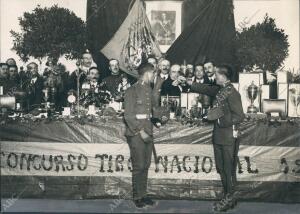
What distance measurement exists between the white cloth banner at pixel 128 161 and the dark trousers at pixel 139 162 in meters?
0.38

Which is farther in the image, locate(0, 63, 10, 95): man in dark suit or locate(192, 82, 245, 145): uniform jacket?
locate(0, 63, 10, 95): man in dark suit

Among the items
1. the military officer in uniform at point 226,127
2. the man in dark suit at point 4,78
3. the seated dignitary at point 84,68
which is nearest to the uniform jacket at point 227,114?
the military officer in uniform at point 226,127

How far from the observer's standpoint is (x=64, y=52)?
29.6 ft

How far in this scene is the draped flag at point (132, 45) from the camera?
9.58 meters

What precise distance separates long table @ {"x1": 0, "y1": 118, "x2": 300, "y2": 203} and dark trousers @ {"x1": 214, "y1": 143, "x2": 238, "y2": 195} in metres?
0.31

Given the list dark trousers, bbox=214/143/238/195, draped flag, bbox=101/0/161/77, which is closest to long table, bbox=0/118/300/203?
dark trousers, bbox=214/143/238/195

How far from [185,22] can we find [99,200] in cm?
502

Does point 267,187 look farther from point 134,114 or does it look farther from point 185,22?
point 185,22

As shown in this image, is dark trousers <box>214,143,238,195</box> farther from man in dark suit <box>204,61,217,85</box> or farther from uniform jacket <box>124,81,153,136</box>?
man in dark suit <box>204,61,217,85</box>

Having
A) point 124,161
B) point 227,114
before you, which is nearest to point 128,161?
point 124,161

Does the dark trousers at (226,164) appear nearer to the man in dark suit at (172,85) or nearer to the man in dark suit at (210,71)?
the man in dark suit at (172,85)

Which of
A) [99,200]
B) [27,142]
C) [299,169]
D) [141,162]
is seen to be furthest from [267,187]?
[27,142]

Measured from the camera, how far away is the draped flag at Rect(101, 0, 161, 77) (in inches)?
377

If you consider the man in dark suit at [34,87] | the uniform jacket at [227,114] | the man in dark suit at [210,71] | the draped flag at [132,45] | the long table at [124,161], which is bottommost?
the long table at [124,161]
